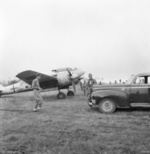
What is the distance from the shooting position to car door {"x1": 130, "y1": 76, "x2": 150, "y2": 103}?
739 cm

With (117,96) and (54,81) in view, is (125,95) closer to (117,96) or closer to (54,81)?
(117,96)

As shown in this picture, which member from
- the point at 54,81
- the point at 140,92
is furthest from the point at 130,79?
the point at 54,81

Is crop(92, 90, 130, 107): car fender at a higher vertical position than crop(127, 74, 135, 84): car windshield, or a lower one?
lower

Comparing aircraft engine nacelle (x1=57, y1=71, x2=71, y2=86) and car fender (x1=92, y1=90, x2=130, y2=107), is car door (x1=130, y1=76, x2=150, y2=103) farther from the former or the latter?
aircraft engine nacelle (x1=57, y1=71, x2=71, y2=86)

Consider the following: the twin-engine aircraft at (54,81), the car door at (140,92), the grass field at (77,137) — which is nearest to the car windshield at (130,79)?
the car door at (140,92)

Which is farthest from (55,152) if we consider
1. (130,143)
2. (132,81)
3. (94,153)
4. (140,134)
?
(132,81)

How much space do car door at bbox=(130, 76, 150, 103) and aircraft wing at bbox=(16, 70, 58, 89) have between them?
732 centimetres

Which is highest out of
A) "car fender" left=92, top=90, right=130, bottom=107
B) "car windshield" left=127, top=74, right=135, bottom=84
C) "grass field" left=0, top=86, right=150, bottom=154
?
"car windshield" left=127, top=74, right=135, bottom=84

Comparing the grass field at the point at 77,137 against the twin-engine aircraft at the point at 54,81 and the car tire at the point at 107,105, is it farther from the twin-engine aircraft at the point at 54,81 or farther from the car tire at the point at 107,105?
the twin-engine aircraft at the point at 54,81

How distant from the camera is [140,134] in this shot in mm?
4668

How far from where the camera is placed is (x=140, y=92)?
294 inches

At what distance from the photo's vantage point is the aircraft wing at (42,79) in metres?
12.8

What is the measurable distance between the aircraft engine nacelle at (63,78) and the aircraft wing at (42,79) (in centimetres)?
32

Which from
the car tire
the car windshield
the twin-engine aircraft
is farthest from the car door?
the twin-engine aircraft
